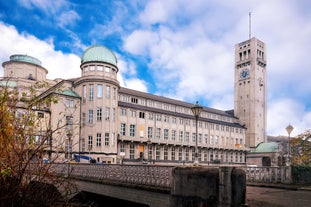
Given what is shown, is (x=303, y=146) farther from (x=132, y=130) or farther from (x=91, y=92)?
(x=91, y=92)

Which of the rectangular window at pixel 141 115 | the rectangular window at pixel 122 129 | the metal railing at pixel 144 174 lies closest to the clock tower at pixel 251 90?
the rectangular window at pixel 141 115

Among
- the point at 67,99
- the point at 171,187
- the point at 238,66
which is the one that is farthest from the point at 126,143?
the point at 238,66

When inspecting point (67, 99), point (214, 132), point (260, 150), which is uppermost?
point (67, 99)

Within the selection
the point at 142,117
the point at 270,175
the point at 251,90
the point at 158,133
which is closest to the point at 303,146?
the point at 270,175

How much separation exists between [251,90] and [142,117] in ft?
138

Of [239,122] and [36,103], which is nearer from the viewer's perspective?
[36,103]

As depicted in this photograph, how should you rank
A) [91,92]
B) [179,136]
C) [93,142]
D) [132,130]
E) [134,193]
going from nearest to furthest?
[134,193]
[93,142]
[91,92]
[132,130]
[179,136]

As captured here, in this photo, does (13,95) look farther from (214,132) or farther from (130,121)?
(214,132)

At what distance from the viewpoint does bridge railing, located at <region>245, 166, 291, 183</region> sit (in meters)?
19.5

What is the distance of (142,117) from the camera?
2299 inches

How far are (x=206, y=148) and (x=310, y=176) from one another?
1959 inches

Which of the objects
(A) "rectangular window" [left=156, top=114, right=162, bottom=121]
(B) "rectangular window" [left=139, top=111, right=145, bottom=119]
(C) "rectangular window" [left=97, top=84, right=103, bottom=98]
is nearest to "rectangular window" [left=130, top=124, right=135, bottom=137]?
(B) "rectangular window" [left=139, top=111, right=145, bottom=119]

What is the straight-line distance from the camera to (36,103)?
8344mm

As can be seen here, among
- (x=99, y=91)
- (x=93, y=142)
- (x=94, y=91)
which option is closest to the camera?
(x=93, y=142)
